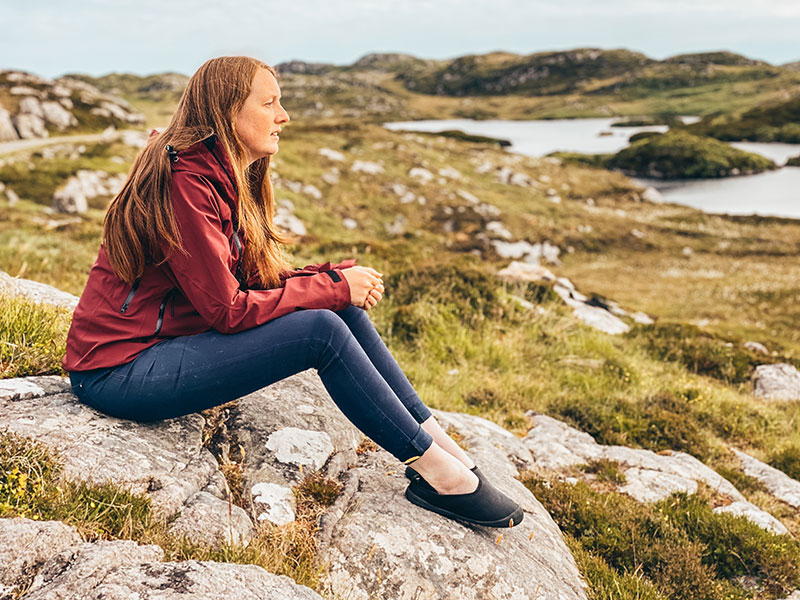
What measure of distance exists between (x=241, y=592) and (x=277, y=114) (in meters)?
3.16

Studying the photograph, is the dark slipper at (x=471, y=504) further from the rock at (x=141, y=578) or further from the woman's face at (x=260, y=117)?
the woman's face at (x=260, y=117)

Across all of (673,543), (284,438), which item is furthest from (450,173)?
(284,438)

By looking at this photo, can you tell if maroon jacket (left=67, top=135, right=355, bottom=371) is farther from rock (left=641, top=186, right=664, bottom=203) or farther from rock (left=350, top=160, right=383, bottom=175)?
rock (left=641, top=186, right=664, bottom=203)

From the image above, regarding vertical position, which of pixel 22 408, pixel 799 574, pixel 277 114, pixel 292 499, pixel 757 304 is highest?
pixel 277 114

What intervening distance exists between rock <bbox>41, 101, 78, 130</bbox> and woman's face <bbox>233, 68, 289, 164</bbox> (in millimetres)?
50076

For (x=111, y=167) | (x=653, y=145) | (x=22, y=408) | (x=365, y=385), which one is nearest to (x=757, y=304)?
(x=365, y=385)

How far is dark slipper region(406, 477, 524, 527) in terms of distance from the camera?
3959 millimetres

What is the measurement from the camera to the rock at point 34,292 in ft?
18.0

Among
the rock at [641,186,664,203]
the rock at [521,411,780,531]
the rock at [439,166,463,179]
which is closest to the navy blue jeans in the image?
the rock at [521,411,780,531]

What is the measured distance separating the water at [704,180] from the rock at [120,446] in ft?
188

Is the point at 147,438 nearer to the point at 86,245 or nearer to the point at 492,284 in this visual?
the point at 492,284

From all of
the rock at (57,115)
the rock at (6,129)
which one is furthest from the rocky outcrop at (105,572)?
the rock at (57,115)

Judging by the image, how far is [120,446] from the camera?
143 inches

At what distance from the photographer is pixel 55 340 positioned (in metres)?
4.99
